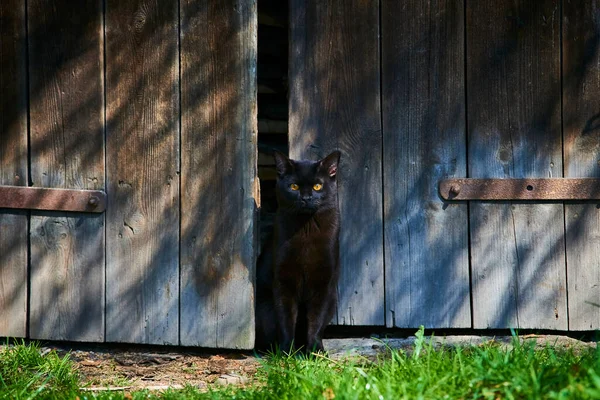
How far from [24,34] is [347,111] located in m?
1.85

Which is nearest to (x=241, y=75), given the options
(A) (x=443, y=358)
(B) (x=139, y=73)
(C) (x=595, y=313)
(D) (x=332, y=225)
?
(B) (x=139, y=73)

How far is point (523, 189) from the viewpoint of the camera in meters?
4.09

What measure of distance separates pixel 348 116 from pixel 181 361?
1658mm

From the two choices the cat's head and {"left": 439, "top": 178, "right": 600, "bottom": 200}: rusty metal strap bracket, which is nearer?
the cat's head

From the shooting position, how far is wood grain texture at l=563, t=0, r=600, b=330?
4066 mm

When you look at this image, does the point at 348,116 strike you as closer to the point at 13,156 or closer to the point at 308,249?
the point at 308,249

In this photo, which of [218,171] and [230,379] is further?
[218,171]

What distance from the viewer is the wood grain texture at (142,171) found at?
4035mm

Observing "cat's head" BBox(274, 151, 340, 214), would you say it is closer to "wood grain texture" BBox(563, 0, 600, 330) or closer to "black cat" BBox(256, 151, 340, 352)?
"black cat" BBox(256, 151, 340, 352)

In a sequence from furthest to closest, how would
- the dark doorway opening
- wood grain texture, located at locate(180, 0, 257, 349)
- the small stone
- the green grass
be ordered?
the dark doorway opening → wood grain texture, located at locate(180, 0, 257, 349) → the small stone → the green grass

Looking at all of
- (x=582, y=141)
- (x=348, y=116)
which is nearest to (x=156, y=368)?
(x=348, y=116)

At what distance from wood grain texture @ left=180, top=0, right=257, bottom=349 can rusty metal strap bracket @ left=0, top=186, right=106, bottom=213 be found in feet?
1.63

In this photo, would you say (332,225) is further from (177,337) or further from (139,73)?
(139,73)

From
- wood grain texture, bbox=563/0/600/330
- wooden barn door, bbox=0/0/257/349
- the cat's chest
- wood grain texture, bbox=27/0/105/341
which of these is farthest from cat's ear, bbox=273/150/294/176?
wood grain texture, bbox=563/0/600/330
